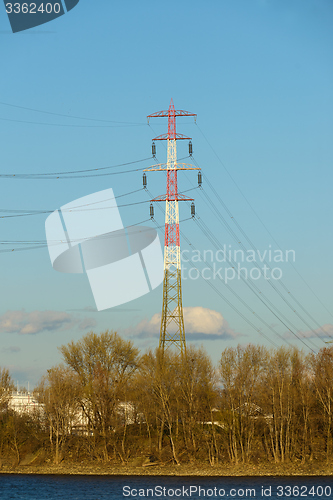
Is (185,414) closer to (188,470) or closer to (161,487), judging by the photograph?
(188,470)

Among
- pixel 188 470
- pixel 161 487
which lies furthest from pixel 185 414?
pixel 161 487

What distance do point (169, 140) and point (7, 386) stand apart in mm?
42055

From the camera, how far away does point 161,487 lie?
197 ft

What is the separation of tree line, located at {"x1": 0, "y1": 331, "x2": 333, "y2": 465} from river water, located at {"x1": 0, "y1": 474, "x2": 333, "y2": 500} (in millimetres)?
7176

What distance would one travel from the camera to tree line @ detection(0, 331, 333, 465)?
249 feet

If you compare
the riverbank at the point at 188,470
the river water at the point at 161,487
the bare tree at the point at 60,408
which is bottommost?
the river water at the point at 161,487

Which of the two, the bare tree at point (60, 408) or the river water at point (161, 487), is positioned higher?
the bare tree at point (60, 408)

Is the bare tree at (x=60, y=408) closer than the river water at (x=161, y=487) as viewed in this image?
No

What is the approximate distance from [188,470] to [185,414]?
841 cm

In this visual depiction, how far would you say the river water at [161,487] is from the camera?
55.6 metres

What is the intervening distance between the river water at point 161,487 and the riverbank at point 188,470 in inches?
84.2

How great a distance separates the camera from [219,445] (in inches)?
3031

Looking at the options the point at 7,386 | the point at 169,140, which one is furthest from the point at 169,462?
the point at 169,140

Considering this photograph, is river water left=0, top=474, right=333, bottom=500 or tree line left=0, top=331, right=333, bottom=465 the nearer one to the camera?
river water left=0, top=474, right=333, bottom=500
